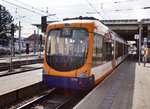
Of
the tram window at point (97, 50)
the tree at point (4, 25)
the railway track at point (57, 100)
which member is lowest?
the railway track at point (57, 100)

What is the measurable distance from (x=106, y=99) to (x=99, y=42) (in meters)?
2.92

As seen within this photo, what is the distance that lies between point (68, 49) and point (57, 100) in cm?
214

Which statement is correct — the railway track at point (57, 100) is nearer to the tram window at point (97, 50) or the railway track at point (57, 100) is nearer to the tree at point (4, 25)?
the tram window at point (97, 50)

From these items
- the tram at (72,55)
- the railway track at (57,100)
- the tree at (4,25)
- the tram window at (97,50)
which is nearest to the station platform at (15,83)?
the railway track at (57,100)

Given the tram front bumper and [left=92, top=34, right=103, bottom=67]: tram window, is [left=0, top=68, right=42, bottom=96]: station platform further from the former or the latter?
[left=92, top=34, right=103, bottom=67]: tram window

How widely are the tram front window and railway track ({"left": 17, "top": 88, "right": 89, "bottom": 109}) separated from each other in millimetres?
1267

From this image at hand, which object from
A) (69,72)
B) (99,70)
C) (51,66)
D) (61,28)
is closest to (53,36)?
(61,28)

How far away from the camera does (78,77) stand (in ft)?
22.4

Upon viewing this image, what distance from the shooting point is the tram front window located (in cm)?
712

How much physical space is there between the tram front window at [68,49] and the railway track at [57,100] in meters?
1.27

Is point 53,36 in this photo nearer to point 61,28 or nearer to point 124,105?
point 61,28

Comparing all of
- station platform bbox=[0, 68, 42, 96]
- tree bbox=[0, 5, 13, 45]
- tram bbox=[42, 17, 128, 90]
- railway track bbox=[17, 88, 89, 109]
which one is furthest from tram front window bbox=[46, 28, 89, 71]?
tree bbox=[0, 5, 13, 45]

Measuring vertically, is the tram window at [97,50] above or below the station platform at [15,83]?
above

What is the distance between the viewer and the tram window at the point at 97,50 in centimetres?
751
